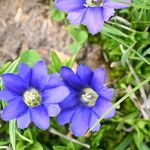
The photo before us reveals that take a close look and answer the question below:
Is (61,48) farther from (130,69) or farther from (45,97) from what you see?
(45,97)

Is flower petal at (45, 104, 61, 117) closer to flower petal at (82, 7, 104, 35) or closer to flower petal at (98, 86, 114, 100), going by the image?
flower petal at (98, 86, 114, 100)

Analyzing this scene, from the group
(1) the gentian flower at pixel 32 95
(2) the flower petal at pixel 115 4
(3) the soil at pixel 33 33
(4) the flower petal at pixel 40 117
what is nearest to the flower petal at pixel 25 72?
(1) the gentian flower at pixel 32 95

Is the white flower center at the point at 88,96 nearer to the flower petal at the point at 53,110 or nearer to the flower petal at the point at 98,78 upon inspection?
the flower petal at the point at 98,78

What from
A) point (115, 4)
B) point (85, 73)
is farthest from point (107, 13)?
point (85, 73)

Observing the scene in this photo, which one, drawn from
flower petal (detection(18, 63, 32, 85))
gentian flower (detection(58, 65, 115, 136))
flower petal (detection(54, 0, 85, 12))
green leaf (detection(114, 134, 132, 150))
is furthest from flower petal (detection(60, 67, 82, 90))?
green leaf (detection(114, 134, 132, 150))

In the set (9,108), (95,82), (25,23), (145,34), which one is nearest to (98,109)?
(95,82)

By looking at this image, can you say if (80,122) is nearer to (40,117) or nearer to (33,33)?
(40,117)
